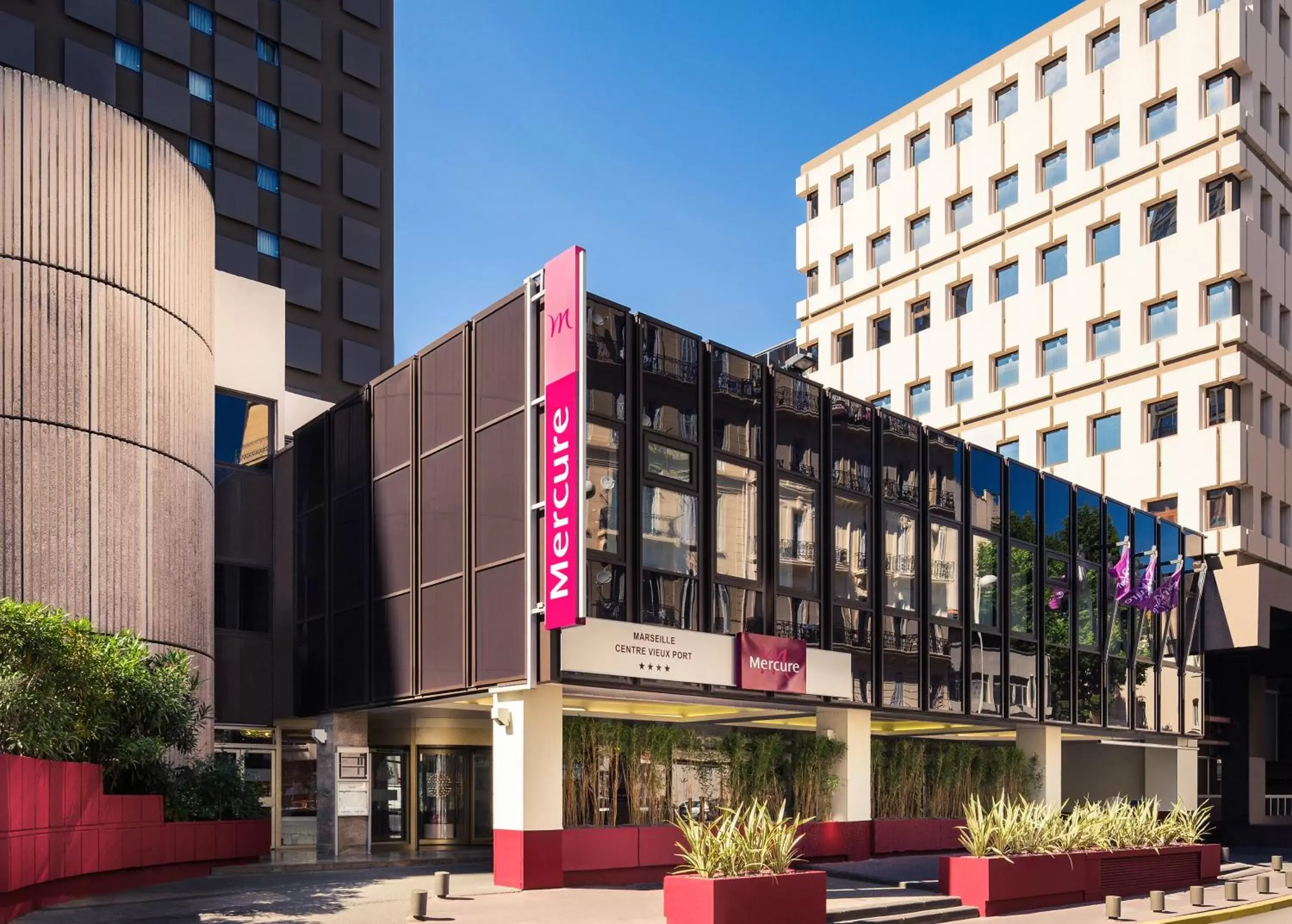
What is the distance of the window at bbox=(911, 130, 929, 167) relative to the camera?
193 ft

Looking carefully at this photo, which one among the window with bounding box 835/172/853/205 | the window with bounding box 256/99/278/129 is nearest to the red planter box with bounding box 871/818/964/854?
the window with bounding box 835/172/853/205

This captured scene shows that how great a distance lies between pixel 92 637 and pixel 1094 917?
18.6 m

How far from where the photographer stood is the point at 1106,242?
2013 inches

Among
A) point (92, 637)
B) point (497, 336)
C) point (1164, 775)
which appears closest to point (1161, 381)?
point (1164, 775)

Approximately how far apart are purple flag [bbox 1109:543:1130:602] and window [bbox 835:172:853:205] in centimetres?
2651

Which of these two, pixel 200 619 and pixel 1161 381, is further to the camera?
pixel 1161 381

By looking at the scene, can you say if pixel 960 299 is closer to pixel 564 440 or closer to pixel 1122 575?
pixel 1122 575

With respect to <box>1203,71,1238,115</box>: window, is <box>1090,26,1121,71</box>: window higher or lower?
higher

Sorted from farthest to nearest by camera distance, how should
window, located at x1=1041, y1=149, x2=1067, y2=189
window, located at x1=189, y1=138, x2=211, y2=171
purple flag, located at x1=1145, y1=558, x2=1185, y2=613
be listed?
window, located at x1=189, y1=138, x2=211, y2=171 < window, located at x1=1041, y1=149, x2=1067, y2=189 < purple flag, located at x1=1145, y1=558, x2=1185, y2=613

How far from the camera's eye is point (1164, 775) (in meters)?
43.9

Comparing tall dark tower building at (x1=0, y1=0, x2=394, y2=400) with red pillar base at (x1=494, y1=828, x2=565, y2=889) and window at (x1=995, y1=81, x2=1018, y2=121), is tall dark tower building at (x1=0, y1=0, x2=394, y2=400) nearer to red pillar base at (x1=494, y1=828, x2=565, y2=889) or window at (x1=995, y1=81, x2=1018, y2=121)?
window at (x1=995, y1=81, x2=1018, y2=121)

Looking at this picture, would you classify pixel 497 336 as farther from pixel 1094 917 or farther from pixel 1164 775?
pixel 1164 775

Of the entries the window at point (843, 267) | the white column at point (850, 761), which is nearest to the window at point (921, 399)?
the window at point (843, 267)

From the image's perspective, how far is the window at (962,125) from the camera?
57094 millimetres
